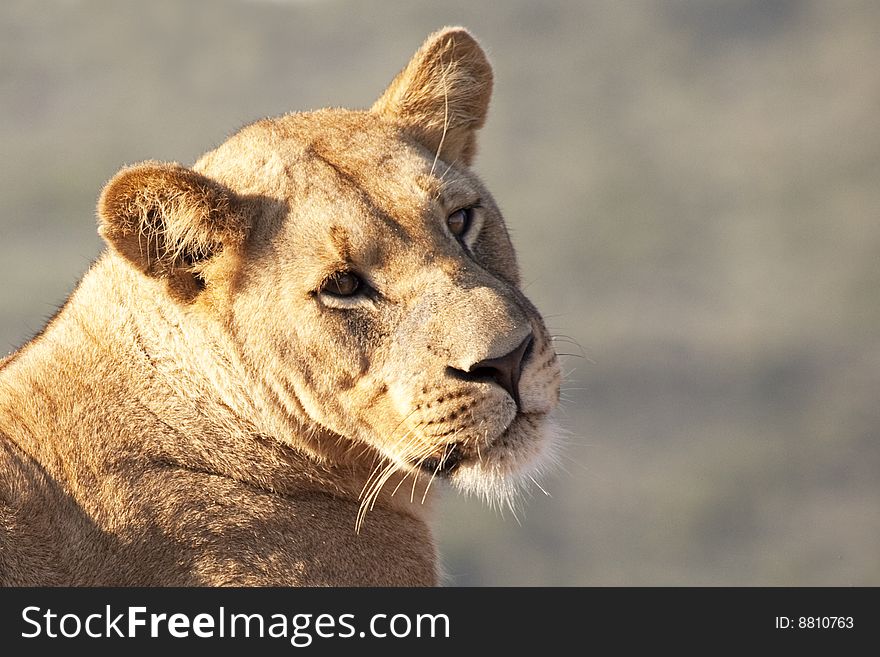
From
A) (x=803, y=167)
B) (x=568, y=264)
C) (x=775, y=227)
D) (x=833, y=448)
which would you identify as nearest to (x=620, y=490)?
(x=833, y=448)

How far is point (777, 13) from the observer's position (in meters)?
69.2

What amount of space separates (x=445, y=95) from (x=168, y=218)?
1.61 m

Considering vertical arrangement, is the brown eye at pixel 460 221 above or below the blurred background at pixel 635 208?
below

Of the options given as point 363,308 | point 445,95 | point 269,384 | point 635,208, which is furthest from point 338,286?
point 635,208

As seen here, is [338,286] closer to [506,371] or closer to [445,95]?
[506,371]

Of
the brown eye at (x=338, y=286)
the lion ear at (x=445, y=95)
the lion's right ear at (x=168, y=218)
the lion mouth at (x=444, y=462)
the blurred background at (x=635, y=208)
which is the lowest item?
the lion mouth at (x=444, y=462)

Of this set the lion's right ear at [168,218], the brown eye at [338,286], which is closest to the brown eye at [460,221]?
the brown eye at [338,286]

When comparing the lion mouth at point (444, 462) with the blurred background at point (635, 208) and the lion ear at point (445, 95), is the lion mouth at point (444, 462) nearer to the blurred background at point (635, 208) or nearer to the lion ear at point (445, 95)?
the lion ear at point (445, 95)

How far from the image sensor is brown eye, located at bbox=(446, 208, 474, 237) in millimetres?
5836

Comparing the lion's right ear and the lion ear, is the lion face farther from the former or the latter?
the lion ear

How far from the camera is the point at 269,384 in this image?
5.54 meters

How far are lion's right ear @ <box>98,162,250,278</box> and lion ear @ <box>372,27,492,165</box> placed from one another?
1.11m

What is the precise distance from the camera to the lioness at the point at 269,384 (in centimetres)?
530
